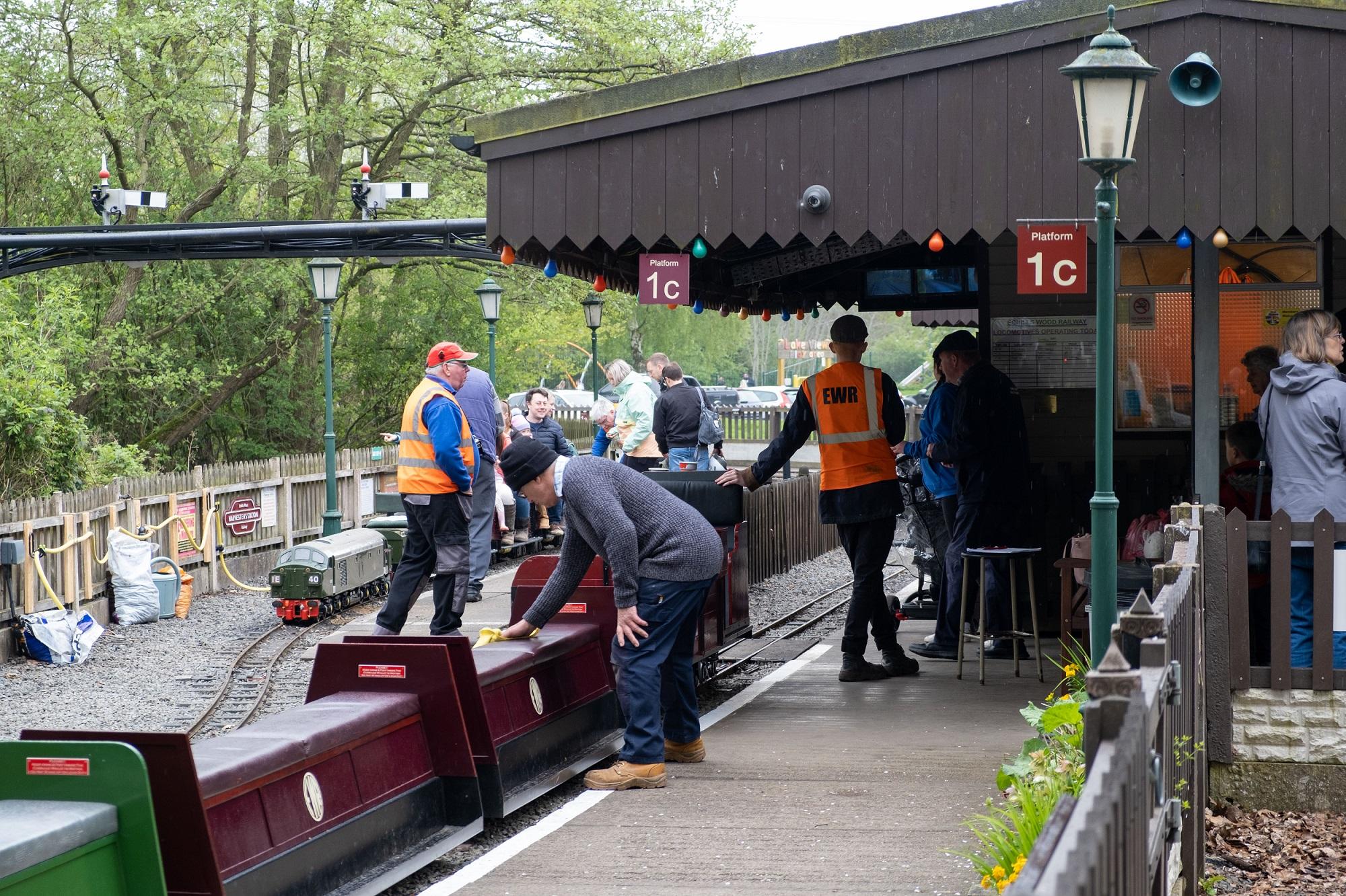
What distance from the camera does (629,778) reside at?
21.9 feet

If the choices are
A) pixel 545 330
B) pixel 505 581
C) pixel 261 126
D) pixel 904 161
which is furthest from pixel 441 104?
pixel 904 161

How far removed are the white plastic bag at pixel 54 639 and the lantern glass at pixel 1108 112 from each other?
931 cm

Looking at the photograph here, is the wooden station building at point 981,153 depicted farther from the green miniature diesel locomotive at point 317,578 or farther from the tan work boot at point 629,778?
the green miniature diesel locomotive at point 317,578

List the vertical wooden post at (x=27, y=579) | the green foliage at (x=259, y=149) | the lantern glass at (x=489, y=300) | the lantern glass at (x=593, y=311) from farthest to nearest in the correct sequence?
the lantern glass at (x=593, y=311) → the green foliage at (x=259, y=149) → the lantern glass at (x=489, y=300) → the vertical wooden post at (x=27, y=579)

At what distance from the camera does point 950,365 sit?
32.7 feet

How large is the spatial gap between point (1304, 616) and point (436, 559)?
558 centimetres

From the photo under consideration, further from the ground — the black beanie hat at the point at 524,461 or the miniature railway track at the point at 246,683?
the black beanie hat at the point at 524,461

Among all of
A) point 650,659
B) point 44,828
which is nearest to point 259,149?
point 650,659

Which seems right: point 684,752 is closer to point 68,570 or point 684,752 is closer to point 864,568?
point 864,568

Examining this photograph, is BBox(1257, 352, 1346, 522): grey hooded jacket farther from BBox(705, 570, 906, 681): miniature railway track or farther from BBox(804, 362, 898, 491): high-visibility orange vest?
BBox(705, 570, 906, 681): miniature railway track

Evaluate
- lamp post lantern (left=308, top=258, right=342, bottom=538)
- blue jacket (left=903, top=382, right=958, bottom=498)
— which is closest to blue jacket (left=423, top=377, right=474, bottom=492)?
blue jacket (left=903, top=382, right=958, bottom=498)

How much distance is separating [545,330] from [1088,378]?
76.3 feet

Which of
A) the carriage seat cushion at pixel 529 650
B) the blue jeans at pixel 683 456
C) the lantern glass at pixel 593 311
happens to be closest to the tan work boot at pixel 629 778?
the carriage seat cushion at pixel 529 650

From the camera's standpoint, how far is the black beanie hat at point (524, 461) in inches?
246
